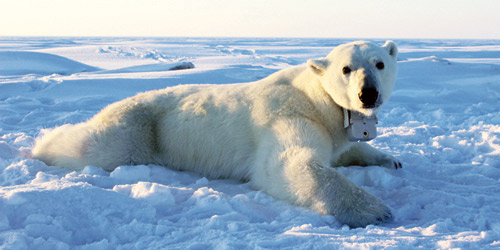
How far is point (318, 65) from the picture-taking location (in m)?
2.67

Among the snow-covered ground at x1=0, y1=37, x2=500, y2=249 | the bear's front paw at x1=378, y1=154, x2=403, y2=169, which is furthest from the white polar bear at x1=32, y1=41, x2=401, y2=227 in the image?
the snow-covered ground at x1=0, y1=37, x2=500, y2=249

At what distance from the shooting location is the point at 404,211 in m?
2.21

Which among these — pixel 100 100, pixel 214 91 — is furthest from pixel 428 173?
pixel 100 100

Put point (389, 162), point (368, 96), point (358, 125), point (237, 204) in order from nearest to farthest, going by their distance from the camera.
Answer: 1. point (237, 204)
2. point (368, 96)
3. point (358, 125)
4. point (389, 162)

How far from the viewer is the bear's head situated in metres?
2.39

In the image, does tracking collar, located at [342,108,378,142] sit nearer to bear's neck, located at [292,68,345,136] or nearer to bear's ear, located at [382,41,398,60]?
bear's neck, located at [292,68,345,136]

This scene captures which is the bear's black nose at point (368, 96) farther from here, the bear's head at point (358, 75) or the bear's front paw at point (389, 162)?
the bear's front paw at point (389, 162)

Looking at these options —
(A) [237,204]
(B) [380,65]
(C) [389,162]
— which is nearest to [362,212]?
(A) [237,204]

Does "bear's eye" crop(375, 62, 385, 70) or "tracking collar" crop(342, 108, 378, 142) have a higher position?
"bear's eye" crop(375, 62, 385, 70)

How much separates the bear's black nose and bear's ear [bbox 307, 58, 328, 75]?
0.40m

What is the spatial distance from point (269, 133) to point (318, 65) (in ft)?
1.76

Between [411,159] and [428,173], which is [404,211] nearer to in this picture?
[428,173]

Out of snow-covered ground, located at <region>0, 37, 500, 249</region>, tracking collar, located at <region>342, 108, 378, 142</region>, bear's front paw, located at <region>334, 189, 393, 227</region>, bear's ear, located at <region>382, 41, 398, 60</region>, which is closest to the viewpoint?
snow-covered ground, located at <region>0, 37, 500, 249</region>

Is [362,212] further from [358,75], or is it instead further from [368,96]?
[358,75]
